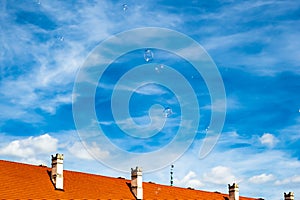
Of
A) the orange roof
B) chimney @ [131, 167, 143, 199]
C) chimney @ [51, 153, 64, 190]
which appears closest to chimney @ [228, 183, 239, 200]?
the orange roof

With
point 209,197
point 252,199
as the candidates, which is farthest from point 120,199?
point 252,199

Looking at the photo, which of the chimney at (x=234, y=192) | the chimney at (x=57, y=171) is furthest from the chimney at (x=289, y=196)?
the chimney at (x=57, y=171)

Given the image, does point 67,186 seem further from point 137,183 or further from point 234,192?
point 234,192

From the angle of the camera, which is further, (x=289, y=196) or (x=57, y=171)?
(x=289, y=196)

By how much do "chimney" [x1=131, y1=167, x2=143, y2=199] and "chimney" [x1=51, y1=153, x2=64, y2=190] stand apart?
926 centimetres

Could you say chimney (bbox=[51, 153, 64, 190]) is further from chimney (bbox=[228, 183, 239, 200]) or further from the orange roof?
chimney (bbox=[228, 183, 239, 200])

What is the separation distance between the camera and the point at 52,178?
170ft

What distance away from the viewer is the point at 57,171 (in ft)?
169

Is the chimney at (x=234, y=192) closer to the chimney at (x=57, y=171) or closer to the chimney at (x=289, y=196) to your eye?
the chimney at (x=289, y=196)

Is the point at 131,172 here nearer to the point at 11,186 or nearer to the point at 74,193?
the point at 74,193

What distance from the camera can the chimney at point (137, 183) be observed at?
189ft

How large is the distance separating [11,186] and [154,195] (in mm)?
17373

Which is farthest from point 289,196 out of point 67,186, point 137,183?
point 67,186

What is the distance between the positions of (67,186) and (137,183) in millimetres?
8805
